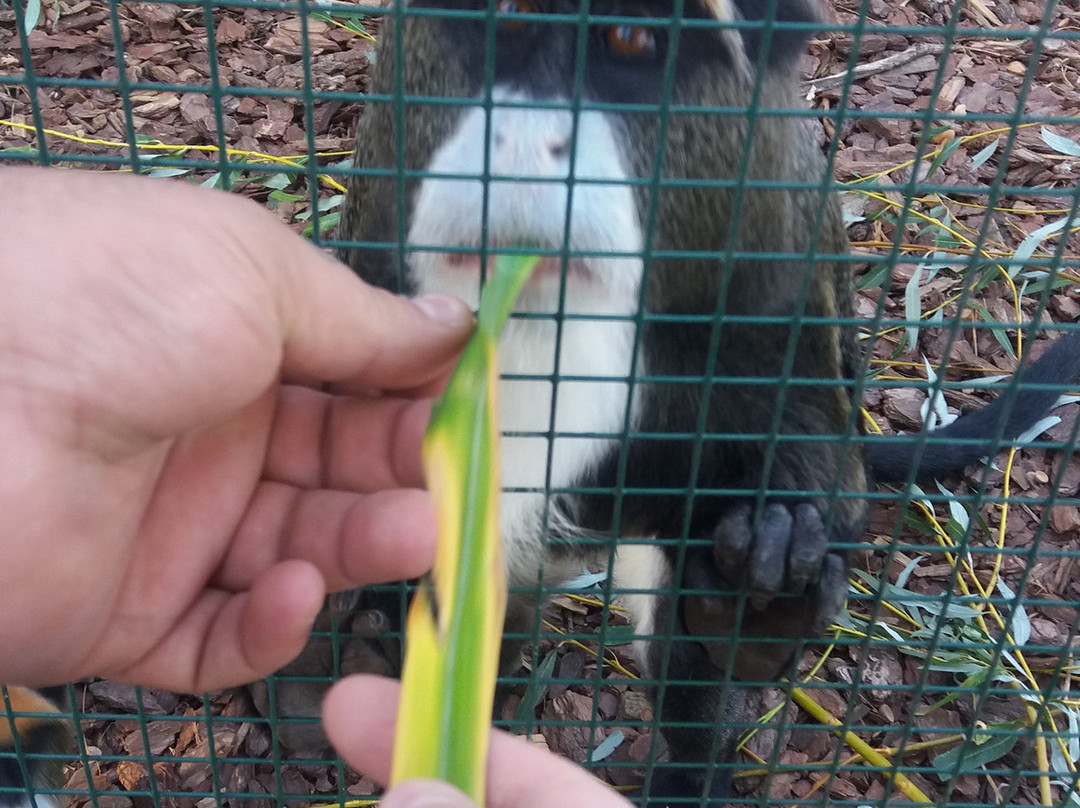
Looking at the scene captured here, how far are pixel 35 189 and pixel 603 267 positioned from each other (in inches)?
23.1

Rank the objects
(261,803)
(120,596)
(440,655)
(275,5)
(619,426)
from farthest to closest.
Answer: (261,803), (619,426), (120,596), (275,5), (440,655)

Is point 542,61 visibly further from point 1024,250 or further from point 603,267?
point 1024,250

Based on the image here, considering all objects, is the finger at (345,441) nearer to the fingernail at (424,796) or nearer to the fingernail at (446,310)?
the fingernail at (446,310)

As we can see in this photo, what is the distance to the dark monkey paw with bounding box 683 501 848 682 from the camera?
1349 mm

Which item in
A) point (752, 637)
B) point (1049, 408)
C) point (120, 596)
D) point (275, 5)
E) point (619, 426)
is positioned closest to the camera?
point (275, 5)

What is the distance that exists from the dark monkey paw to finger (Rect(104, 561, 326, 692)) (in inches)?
21.7

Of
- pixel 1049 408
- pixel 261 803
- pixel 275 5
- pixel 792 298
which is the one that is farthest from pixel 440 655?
pixel 1049 408

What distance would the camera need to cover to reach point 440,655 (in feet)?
2.66

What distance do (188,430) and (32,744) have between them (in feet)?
2.41

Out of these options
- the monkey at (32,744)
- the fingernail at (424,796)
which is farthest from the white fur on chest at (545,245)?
the monkey at (32,744)

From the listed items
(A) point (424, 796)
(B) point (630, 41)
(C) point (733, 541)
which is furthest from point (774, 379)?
(A) point (424, 796)

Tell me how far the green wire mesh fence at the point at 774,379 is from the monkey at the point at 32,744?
0.06ft

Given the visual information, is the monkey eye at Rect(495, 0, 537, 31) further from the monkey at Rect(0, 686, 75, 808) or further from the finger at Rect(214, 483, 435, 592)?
the monkey at Rect(0, 686, 75, 808)

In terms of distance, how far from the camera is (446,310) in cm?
109
